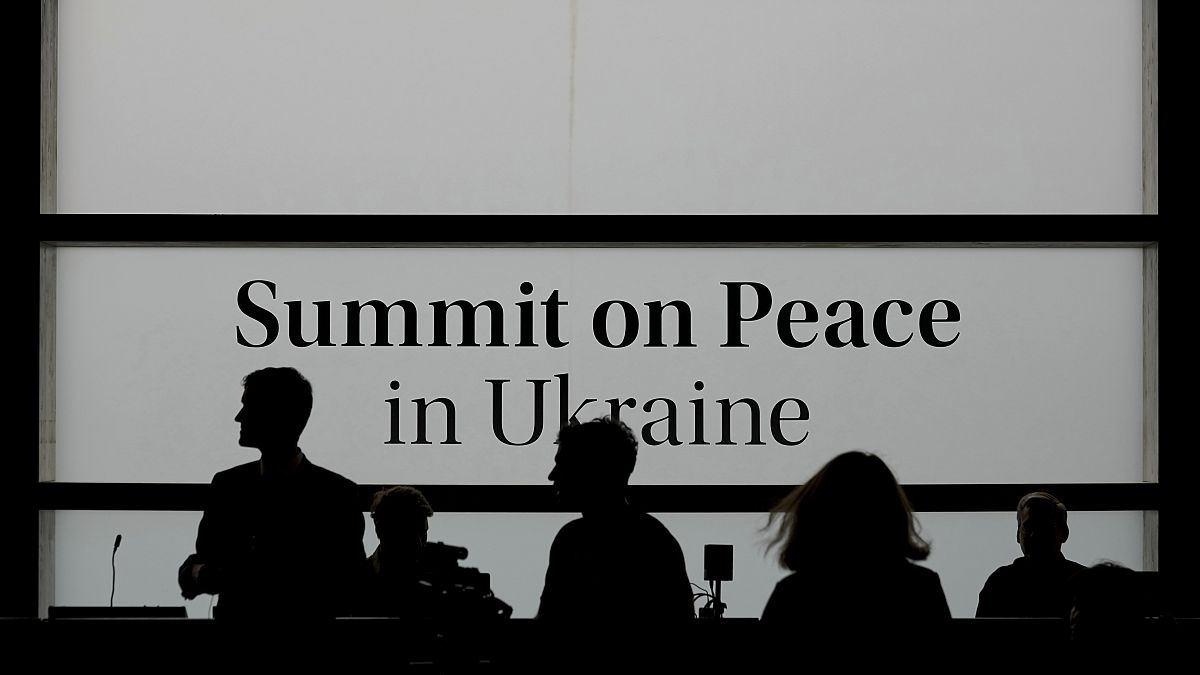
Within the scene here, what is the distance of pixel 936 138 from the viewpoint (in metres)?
4.69

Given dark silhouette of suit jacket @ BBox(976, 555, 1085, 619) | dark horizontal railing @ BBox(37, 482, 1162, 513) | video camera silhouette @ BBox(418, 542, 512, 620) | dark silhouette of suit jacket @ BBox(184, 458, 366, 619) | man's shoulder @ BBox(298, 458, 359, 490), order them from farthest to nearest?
dark horizontal railing @ BBox(37, 482, 1162, 513) → dark silhouette of suit jacket @ BBox(976, 555, 1085, 619) → man's shoulder @ BBox(298, 458, 359, 490) → dark silhouette of suit jacket @ BBox(184, 458, 366, 619) → video camera silhouette @ BBox(418, 542, 512, 620)

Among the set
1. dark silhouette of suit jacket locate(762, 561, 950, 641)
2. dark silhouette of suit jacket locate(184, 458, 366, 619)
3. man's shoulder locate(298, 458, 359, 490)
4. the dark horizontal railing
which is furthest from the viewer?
the dark horizontal railing


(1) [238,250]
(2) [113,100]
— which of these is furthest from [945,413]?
(2) [113,100]

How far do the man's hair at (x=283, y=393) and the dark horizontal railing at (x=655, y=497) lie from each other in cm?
169

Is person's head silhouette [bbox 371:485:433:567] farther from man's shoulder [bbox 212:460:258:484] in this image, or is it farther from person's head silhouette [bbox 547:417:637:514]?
person's head silhouette [bbox 547:417:637:514]

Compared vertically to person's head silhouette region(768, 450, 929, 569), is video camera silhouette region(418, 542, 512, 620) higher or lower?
lower

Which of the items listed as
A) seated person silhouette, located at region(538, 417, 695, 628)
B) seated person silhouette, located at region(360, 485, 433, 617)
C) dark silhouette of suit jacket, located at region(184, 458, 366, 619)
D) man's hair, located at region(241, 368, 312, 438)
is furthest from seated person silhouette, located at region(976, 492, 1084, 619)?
man's hair, located at region(241, 368, 312, 438)

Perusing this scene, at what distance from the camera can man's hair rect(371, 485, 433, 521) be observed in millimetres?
4043

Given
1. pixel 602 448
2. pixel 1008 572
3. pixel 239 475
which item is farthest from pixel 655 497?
pixel 239 475

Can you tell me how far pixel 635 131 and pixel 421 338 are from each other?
1.14 metres

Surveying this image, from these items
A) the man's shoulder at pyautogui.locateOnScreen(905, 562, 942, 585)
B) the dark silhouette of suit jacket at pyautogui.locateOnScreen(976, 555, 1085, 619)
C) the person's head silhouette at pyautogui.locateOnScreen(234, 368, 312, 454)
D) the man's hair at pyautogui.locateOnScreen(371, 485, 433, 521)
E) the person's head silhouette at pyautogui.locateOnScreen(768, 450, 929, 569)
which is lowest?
the dark silhouette of suit jacket at pyautogui.locateOnScreen(976, 555, 1085, 619)

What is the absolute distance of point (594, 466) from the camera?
110 inches

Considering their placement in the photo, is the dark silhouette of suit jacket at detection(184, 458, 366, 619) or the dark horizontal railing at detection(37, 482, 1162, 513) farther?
the dark horizontal railing at detection(37, 482, 1162, 513)
